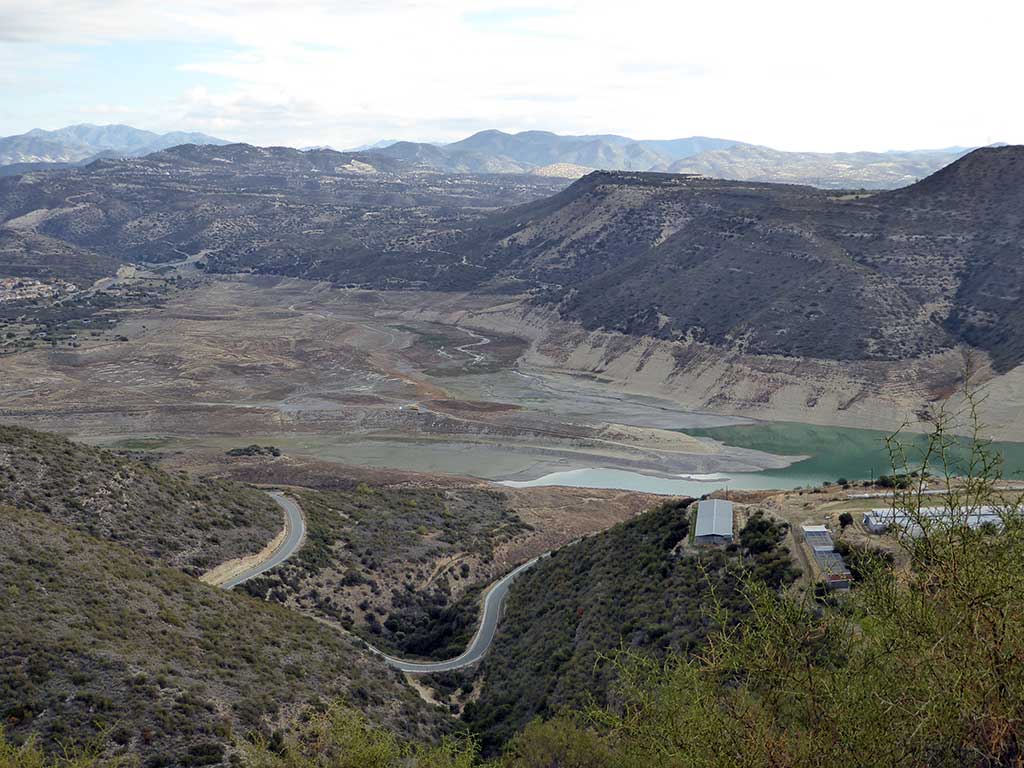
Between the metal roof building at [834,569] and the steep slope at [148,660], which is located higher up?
the metal roof building at [834,569]

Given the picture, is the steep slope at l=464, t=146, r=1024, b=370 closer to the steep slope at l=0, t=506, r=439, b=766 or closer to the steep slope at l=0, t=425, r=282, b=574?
the steep slope at l=0, t=425, r=282, b=574

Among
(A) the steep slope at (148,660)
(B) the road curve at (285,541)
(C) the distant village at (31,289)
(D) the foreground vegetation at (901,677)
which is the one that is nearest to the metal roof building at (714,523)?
(A) the steep slope at (148,660)

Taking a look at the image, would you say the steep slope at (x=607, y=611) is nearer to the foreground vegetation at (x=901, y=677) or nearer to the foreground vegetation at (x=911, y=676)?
the foreground vegetation at (x=901, y=677)

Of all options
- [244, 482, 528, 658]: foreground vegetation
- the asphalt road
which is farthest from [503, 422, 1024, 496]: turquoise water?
the asphalt road

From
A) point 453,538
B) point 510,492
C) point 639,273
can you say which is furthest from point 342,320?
point 453,538

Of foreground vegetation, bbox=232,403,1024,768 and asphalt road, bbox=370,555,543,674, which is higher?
foreground vegetation, bbox=232,403,1024,768

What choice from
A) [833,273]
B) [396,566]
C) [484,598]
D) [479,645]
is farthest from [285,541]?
[833,273]
